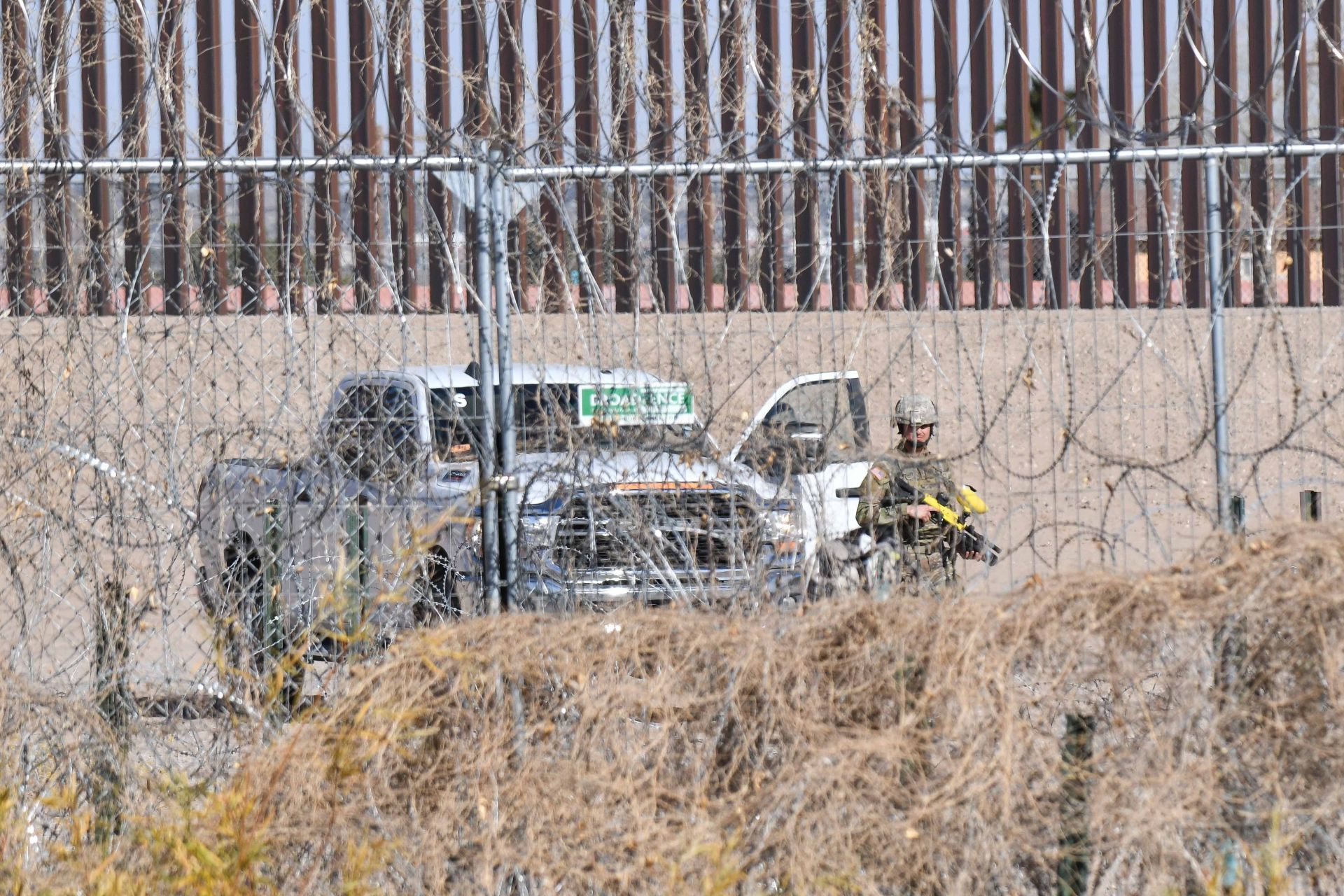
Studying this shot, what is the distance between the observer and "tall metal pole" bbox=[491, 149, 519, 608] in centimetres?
520

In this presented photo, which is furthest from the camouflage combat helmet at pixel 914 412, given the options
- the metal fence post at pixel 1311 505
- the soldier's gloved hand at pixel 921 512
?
the metal fence post at pixel 1311 505

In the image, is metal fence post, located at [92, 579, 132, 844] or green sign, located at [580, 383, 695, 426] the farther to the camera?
green sign, located at [580, 383, 695, 426]

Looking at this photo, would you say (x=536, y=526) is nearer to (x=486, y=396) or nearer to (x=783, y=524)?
(x=486, y=396)

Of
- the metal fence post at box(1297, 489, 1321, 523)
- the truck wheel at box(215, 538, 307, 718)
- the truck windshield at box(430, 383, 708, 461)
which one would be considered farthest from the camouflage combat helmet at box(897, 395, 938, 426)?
the truck wheel at box(215, 538, 307, 718)

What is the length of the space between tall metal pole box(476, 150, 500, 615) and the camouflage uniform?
1.32m

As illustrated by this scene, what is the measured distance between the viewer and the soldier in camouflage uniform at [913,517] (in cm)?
536

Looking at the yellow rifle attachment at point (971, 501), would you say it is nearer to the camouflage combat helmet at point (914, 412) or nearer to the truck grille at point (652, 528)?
the camouflage combat helmet at point (914, 412)

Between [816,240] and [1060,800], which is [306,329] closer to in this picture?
[816,240]

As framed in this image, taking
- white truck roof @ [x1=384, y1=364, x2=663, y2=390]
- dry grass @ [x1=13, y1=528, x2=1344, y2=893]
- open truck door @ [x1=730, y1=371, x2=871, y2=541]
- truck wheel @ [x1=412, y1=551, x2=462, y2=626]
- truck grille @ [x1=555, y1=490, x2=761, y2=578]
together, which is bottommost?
dry grass @ [x1=13, y1=528, x2=1344, y2=893]

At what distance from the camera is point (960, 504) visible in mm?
5605

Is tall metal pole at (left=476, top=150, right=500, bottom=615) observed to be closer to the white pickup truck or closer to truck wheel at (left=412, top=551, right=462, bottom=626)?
the white pickup truck

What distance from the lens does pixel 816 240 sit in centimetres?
535

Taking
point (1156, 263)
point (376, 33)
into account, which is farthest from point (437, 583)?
point (1156, 263)

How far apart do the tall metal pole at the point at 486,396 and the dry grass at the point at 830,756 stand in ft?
3.18
